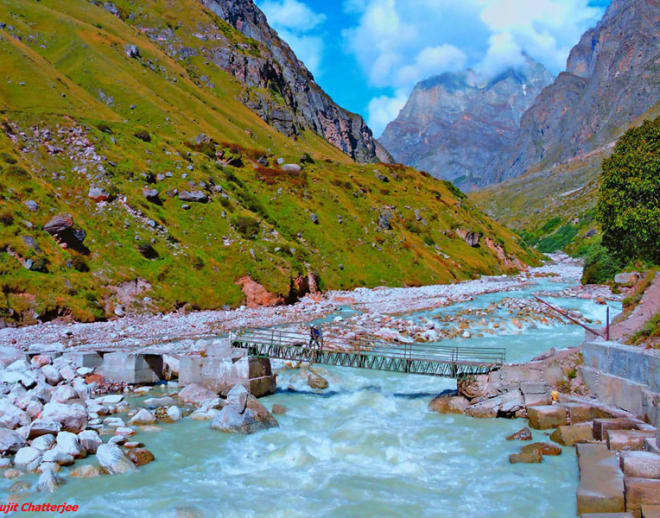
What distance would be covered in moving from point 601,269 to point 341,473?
64.5 m

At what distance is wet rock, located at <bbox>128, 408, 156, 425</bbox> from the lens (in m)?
17.2

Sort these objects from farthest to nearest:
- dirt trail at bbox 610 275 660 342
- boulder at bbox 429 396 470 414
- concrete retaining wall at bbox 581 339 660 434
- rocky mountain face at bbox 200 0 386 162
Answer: rocky mountain face at bbox 200 0 386 162
dirt trail at bbox 610 275 660 342
boulder at bbox 429 396 470 414
concrete retaining wall at bbox 581 339 660 434

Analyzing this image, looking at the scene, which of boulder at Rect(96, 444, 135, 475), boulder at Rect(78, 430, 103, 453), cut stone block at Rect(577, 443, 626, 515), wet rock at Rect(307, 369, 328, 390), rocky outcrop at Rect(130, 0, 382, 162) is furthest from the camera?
rocky outcrop at Rect(130, 0, 382, 162)

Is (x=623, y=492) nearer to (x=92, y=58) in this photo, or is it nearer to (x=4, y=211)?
(x=4, y=211)

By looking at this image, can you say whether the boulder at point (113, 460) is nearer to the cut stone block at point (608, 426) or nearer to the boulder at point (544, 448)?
the boulder at point (544, 448)

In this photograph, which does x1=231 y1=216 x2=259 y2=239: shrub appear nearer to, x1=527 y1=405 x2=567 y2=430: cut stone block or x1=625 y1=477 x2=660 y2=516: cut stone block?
x1=527 y1=405 x2=567 y2=430: cut stone block

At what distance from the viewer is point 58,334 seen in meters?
27.8

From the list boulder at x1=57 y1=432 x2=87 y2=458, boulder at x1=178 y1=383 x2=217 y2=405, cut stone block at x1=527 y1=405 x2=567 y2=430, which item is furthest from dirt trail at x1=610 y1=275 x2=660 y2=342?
boulder at x1=57 y1=432 x2=87 y2=458

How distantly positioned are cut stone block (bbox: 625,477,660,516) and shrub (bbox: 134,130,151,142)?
56984 millimetres

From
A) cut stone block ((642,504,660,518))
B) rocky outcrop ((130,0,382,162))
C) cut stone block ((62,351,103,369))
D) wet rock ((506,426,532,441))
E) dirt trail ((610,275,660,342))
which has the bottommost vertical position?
wet rock ((506,426,532,441))

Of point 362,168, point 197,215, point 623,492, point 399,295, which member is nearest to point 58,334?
point 197,215

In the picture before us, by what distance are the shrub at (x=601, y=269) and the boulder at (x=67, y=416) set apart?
67.6 meters

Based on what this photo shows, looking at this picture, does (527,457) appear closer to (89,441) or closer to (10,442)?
(89,441)

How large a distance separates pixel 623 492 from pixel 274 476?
29.1 ft
